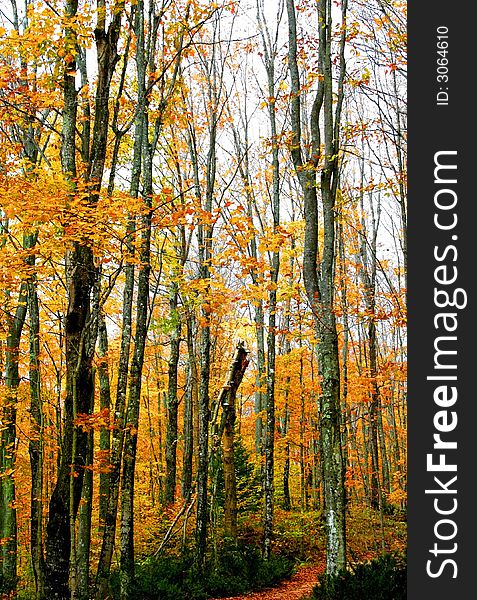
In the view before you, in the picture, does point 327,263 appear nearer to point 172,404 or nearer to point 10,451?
point 10,451

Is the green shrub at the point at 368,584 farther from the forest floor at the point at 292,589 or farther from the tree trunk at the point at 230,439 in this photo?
the tree trunk at the point at 230,439

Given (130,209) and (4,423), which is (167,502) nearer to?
(4,423)

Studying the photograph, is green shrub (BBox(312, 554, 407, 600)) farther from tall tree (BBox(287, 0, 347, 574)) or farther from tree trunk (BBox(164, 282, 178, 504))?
tree trunk (BBox(164, 282, 178, 504))

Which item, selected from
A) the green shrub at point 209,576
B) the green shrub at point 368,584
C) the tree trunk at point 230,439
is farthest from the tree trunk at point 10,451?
the green shrub at point 368,584

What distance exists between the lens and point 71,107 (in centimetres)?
762

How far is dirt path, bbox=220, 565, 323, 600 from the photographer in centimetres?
853

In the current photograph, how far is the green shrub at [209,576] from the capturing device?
322 inches

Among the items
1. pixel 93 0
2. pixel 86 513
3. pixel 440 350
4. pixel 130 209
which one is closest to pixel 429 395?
pixel 440 350

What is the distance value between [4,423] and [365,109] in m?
→ 11.2


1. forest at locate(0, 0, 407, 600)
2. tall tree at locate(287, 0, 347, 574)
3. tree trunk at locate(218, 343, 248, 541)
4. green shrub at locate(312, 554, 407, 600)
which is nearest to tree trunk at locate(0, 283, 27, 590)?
forest at locate(0, 0, 407, 600)

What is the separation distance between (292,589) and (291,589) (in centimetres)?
2

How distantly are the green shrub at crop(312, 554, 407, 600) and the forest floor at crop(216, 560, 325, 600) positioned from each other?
207cm

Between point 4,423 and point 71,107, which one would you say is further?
point 4,423

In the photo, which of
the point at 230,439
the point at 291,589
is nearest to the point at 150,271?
the point at 230,439
